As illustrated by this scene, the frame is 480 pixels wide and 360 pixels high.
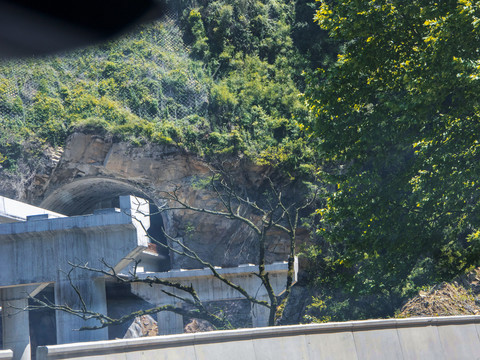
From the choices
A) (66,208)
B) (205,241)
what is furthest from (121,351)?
(66,208)

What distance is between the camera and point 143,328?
3666cm

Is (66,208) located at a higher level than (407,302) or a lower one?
higher

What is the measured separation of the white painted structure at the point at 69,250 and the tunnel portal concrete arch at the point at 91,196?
10502mm

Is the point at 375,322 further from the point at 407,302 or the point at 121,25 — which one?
the point at 121,25

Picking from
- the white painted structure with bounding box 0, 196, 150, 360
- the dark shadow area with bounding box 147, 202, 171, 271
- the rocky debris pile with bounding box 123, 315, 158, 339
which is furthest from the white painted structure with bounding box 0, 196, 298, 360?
the rocky debris pile with bounding box 123, 315, 158, 339

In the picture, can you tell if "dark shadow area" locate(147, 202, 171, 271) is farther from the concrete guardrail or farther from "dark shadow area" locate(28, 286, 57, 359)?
the concrete guardrail

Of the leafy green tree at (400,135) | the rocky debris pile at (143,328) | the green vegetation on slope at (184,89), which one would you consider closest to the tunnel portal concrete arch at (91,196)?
the green vegetation on slope at (184,89)

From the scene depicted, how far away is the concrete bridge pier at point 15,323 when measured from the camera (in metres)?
23.5

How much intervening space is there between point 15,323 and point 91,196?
12.7 m

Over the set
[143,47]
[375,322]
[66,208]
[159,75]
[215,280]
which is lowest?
[375,322]

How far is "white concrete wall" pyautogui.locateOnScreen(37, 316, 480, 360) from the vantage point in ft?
28.2

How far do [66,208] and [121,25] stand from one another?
Result: 13.0 metres

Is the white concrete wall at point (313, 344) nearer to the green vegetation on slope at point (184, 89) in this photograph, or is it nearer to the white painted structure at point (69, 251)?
the white painted structure at point (69, 251)

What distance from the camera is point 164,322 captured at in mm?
28859
